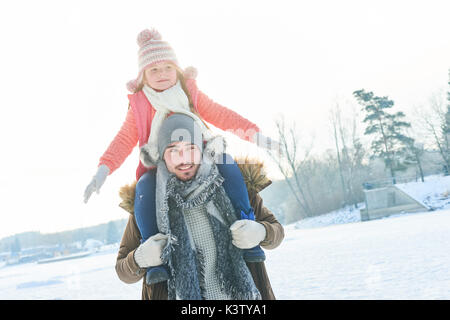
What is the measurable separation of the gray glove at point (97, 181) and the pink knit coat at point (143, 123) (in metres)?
0.04

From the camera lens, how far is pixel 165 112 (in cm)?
191

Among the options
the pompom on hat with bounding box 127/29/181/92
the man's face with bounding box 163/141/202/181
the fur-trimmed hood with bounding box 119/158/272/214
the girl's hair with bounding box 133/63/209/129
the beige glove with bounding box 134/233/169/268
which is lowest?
the beige glove with bounding box 134/233/169/268

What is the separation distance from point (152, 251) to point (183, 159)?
389 mm

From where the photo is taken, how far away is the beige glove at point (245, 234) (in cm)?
170

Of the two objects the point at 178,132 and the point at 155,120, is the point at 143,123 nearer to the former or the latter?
the point at 155,120

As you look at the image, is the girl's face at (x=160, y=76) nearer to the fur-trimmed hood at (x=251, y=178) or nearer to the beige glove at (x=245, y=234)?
the fur-trimmed hood at (x=251, y=178)

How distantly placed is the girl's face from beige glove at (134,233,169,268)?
687 millimetres

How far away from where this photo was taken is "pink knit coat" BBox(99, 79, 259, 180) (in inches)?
74.7

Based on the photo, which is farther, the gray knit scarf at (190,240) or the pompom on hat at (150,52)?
the pompom on hat at (150,52)

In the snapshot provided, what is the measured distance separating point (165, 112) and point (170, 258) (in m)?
0.64

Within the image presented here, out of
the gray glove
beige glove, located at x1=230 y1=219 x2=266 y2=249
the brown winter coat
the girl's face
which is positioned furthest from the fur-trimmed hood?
the girl's face

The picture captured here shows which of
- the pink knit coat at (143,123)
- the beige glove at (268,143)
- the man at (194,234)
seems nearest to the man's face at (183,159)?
the man at (194,234)

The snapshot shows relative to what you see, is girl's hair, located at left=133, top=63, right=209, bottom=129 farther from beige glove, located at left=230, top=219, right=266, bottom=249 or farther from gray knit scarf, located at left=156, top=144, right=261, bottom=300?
beige glove, located at left=230, top=219, right=266, bottom=249
